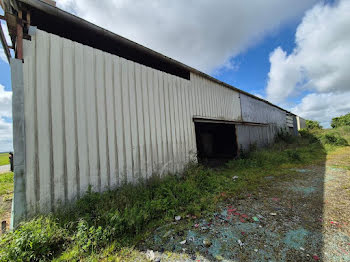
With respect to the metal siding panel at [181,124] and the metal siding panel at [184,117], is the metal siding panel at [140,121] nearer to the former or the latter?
the metal siding panel at [181,124]

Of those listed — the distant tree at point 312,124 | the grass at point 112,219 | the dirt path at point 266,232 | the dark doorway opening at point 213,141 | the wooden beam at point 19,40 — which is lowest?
the dirt path at point 266,232

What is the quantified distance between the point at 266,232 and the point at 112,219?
219cm

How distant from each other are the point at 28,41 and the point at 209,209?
429cm

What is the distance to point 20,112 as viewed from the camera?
2121 mm

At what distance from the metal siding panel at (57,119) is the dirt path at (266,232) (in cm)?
178

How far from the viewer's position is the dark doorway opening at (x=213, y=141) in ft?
28.0

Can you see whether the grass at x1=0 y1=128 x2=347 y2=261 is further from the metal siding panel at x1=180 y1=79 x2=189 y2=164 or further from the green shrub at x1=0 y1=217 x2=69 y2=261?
the metal siding panel at x1=180 y1=79 x2=189 y2=164

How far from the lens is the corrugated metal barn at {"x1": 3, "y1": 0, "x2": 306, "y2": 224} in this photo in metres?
2.19

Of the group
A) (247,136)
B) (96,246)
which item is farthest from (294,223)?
(247,136)

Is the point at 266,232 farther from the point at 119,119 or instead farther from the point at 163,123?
the point at 119,119

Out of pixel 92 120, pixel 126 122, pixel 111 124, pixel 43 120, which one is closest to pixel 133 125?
pixel 126 122

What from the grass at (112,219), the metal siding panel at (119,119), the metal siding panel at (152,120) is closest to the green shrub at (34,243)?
the grass at (112,219)

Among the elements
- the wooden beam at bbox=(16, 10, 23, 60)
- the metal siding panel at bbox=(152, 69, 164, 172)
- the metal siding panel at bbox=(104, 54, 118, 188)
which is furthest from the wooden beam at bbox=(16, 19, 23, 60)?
the metal siding panel at bbox=(152, 69, 164, 172)

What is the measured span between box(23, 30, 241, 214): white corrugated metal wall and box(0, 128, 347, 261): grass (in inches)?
14.0
